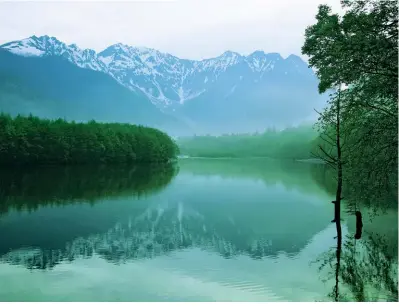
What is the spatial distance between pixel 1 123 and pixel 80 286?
72.7m

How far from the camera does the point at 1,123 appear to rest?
259ft

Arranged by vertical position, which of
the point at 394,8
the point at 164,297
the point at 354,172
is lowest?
the point at 164,297

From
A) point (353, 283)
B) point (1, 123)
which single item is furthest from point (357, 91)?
point (1, 123)

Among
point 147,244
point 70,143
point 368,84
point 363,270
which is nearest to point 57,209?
point 147,244

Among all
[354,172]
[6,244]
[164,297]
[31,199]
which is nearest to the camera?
[164,297]

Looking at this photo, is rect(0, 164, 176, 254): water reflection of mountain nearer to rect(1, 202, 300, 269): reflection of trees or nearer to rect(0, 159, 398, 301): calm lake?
rect(0, 159, 398, 301): calm lake

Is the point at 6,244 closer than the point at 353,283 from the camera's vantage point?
No

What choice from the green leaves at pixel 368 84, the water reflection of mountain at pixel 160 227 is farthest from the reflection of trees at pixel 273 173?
the green leaves at pixel 368 84

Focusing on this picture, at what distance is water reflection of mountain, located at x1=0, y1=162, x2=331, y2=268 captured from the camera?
1930cm

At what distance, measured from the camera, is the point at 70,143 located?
90750mm

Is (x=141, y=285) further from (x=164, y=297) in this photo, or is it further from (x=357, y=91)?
(x=357, y=91)

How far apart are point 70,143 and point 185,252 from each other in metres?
76.0

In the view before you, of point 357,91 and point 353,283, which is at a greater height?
point 357,91

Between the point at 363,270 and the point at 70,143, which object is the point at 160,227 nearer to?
the point at 363,270
